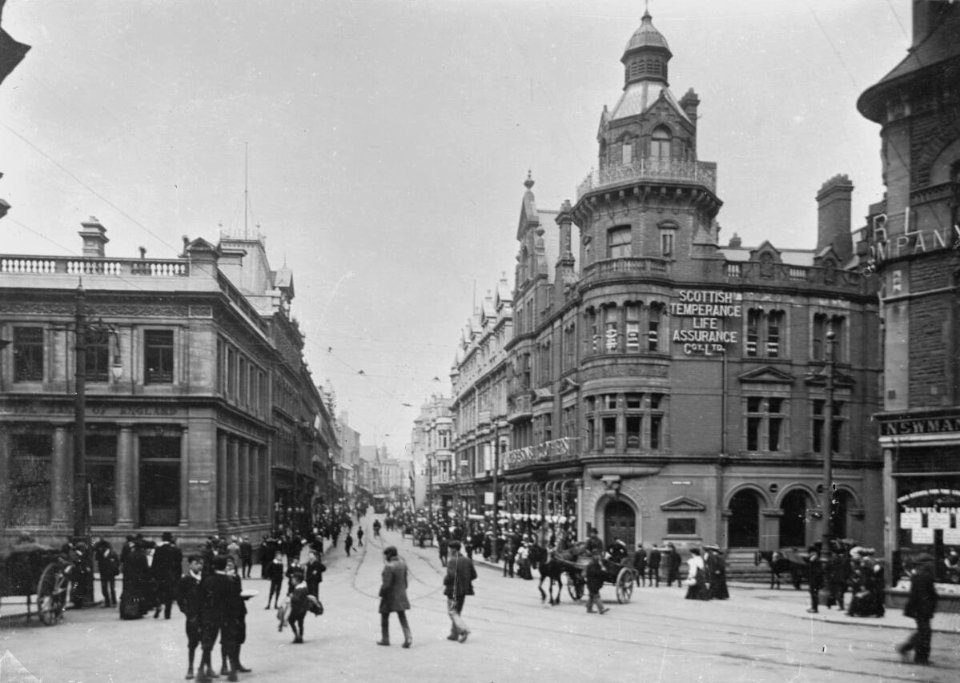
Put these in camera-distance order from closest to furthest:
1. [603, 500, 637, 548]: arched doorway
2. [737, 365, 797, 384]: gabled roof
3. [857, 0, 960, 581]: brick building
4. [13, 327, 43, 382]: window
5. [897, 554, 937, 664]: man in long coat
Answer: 1. [897, 554, 937, 664]: man in long coat
2. [857, 0, 960, 581]: brick building
3. [13, 327, 43, 382]: window
4. [603, 500, 637, 548]: arched doorway
5. [737, 365, 797, 384]: gabled roof

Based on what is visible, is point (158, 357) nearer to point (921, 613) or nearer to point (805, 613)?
point (805, 613)

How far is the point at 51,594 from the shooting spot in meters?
17.9

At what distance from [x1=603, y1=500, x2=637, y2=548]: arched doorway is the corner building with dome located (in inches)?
2.8

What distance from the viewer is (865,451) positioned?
42438mm

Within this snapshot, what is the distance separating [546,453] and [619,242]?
41.6ft


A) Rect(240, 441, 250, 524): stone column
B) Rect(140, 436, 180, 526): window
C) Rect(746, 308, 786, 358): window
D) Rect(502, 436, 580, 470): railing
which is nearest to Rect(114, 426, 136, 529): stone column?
Rect(140, 436, 180, 526): window

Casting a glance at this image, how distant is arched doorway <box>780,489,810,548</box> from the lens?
41156mm

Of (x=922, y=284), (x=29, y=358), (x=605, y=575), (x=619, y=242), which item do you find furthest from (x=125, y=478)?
(x=922, y=284)

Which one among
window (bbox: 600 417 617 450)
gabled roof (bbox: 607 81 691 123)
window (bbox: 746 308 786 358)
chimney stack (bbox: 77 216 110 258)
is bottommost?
window (bbox: 600 417 617 450)

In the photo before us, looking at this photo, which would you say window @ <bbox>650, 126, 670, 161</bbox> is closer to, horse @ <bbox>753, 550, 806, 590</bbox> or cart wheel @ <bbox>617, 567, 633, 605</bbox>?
horse @ <bbox>753, 550, 806, 590</bbox>

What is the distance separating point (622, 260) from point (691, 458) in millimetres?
9038

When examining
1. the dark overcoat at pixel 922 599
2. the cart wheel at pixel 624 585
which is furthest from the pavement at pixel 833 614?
the dark overcoat at pixel 922 599

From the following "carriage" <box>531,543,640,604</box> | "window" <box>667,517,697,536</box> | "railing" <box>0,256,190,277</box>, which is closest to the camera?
"carriage" <box>531,543,640,604</box>

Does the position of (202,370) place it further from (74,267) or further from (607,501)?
(607,501)
